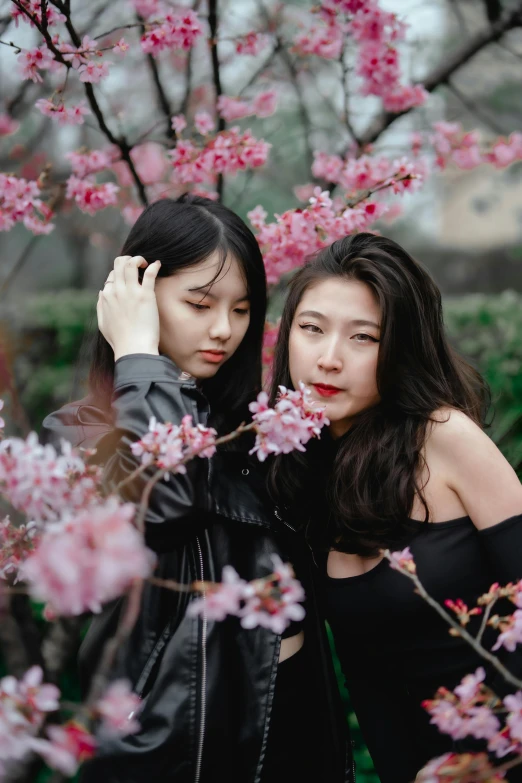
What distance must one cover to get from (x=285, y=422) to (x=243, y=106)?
6.00 ft

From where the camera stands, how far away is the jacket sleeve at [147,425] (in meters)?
1.31

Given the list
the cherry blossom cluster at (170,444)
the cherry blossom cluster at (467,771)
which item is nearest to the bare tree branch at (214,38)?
the cherry blossom cluster at (170,444)

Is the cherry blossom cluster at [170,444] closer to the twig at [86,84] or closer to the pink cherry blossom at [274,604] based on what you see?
the pink cherry blossom at [274,604]

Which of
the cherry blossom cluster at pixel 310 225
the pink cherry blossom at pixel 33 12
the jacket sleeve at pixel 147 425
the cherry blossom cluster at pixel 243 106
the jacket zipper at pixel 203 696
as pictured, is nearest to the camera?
the jacket sleeve at pixel 147 425

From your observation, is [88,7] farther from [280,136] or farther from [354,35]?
[280,136]

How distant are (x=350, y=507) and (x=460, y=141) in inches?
79.4

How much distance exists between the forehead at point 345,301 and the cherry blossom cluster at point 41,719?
3.41ft

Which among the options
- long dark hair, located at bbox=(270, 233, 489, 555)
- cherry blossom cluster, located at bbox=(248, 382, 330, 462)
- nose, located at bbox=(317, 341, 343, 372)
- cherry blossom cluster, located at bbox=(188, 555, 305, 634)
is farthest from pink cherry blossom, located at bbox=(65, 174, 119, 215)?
cherry blossom cluster, located at bbox=(188, 555, 305, 634)

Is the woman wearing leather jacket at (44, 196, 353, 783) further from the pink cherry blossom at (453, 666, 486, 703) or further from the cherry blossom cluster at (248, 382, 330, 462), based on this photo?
the pink cherry blossom at (453, 666, 486, 703)

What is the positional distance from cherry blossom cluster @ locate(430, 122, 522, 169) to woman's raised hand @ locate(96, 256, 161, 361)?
1.85 m

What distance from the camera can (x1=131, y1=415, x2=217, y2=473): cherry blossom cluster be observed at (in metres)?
1.20

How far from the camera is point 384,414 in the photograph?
1741 mm

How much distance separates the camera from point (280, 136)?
670 centimetres

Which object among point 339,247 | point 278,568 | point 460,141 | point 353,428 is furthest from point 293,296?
point 460,141
